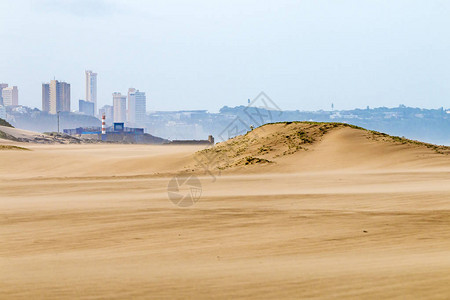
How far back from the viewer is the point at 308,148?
31.7m

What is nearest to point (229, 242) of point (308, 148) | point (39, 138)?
point (308, 148)

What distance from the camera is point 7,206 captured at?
570 inches

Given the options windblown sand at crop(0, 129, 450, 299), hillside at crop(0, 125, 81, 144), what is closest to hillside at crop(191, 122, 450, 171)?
windblown sand at crop(0, 129, 450, 299)

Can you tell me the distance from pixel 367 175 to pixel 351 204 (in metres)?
9.57

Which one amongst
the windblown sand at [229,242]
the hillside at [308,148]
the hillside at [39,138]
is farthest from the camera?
the hillside at [39,138]

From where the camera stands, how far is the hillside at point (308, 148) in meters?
29.2

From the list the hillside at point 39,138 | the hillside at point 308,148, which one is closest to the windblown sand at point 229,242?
the hillside at point 308,148

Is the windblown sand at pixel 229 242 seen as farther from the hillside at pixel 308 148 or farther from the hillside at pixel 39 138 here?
the hillside at pixel 39 138

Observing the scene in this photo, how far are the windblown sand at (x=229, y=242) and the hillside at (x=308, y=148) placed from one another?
907 centimetres

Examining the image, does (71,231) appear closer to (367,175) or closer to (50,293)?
(50,293)

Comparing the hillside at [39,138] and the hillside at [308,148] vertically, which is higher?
the hillside at [308,148]

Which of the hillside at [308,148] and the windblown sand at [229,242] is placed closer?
the windblown sand at [229,242]

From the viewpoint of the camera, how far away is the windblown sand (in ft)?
21.5

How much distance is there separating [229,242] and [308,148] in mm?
22561
